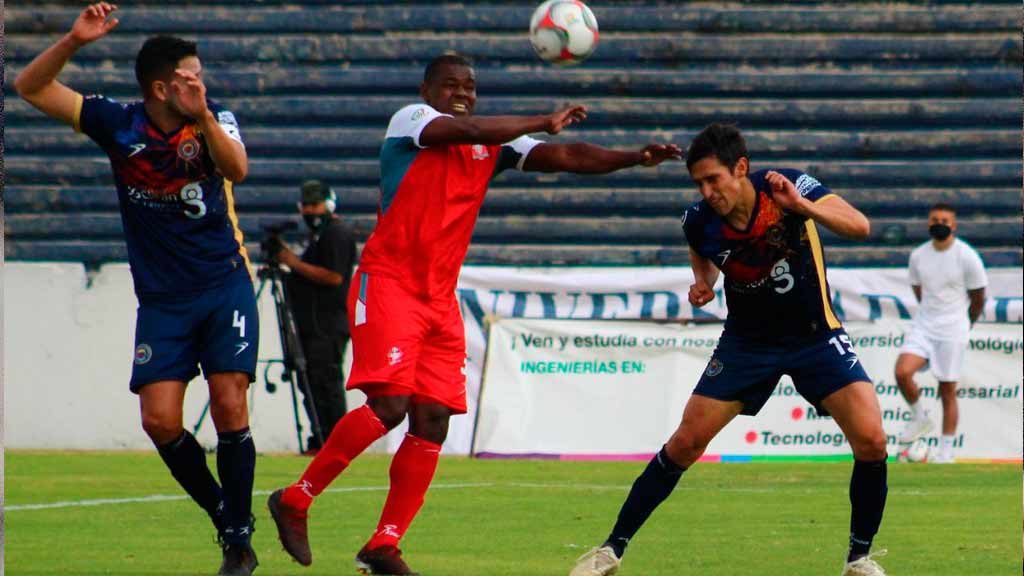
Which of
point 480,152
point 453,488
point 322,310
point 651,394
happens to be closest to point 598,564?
point 480,152

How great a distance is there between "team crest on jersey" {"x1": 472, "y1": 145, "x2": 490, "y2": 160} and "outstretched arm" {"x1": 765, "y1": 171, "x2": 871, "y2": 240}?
137 cm

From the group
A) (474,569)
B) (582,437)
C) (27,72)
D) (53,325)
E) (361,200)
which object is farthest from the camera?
(361,200)

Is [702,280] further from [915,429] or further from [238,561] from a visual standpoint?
[915,429]

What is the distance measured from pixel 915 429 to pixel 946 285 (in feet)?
4.00

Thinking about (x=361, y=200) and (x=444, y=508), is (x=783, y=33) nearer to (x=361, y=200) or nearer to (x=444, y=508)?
(x=361, y=200)

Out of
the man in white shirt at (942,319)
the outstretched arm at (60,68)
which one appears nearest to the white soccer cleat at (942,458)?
the man in white shirt at (942,319)

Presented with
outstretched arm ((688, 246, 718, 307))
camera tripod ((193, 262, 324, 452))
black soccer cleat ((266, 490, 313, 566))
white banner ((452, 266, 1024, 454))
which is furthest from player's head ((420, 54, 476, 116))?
white banner ((452, 266, 1024, 454))

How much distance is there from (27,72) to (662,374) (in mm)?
9106

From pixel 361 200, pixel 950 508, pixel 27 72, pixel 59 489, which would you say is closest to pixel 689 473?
pixel 950 508

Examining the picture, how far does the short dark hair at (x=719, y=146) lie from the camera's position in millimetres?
6824

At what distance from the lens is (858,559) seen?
700 cm

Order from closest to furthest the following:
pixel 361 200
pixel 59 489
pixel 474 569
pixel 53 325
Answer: pixel 474 569 < pixel 59 489 < pixel 53 325 < pixel 361 200

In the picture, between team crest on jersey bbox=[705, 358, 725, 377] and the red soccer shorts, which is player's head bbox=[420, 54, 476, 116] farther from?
team crest on jersey bbox=[705, 358, 725, 377]

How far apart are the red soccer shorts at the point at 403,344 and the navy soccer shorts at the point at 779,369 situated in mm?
1079
